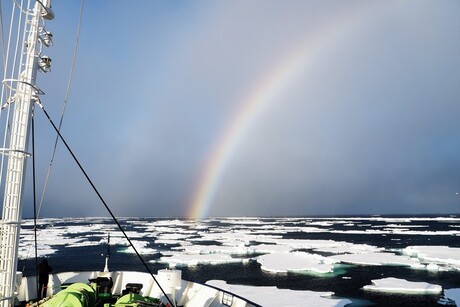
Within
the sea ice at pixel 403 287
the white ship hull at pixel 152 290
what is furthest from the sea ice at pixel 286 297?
the white ship hull at pixel 152 290

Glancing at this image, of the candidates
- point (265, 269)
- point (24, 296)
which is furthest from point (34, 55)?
point (265, 269)

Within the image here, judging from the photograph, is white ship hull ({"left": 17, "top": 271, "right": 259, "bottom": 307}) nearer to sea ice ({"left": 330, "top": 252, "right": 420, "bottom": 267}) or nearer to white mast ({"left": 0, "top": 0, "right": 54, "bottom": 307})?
white mast ({"left": 0, "top": 0, "right": 54, "bottom": 307})

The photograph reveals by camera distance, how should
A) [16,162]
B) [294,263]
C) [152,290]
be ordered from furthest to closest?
[294,263], [152,290], [16,162]

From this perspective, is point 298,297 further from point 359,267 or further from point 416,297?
point 359,267

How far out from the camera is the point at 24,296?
878 centimetres

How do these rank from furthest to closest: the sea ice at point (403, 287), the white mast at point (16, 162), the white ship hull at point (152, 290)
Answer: the sea ice at point (403, 287) → the white ship hull at point (152, 290) → the white mast at point (16, 162)

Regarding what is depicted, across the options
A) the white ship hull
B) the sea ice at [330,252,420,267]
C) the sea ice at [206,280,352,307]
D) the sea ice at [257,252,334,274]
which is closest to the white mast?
the white ship hull

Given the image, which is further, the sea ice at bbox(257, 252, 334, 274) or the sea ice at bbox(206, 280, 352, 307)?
the sea ice at bbox(257, 252, 334, 274)

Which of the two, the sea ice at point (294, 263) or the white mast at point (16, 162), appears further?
the sea ice at point (294, 263)

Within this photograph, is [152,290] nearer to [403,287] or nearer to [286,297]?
[286,297]

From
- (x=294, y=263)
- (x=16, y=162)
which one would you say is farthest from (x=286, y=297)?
(x=16, y=162)

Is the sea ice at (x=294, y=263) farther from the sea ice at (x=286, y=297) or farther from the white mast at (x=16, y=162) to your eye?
the white mast at (x=16, y=162)

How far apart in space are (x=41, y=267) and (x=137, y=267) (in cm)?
1924

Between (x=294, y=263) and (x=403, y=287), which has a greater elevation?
(x=294, y=263)
